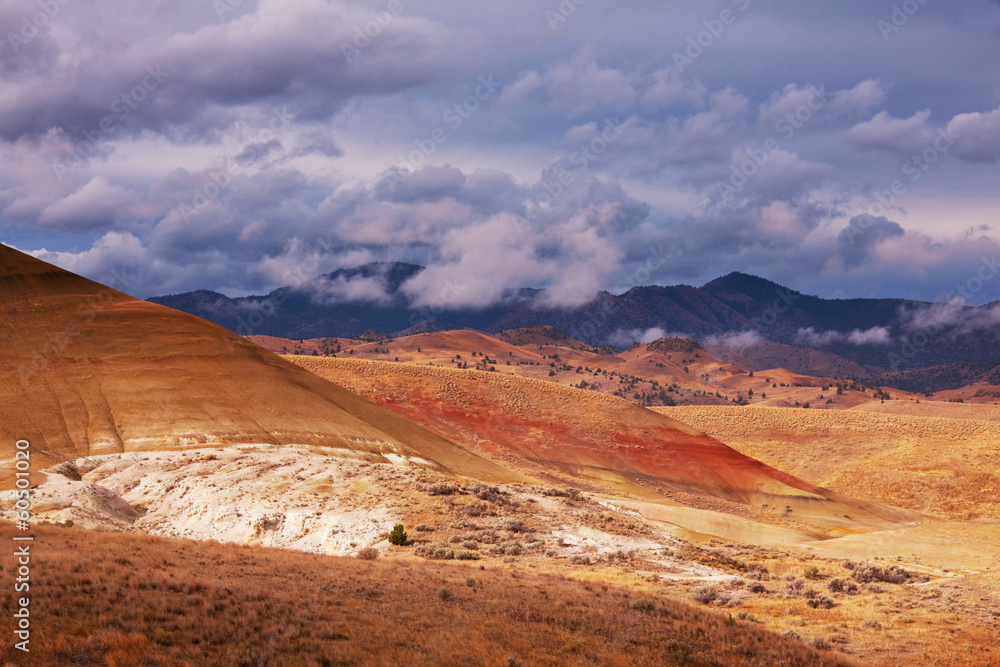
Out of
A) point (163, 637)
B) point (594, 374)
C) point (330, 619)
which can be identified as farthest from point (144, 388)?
point (594, 374)

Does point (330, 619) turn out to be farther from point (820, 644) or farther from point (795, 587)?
point (795, 587)

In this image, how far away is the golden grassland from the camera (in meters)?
11.8

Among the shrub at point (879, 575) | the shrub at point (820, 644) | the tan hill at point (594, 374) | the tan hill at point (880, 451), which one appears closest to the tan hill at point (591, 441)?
the tan hill at point (880, 451)

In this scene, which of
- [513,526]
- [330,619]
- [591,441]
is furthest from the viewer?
[591,441]

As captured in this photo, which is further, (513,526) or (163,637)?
(513,526)

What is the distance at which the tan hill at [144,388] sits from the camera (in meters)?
37.1

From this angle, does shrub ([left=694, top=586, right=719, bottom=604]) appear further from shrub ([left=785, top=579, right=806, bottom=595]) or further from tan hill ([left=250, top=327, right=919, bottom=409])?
tan hill ([left=250, top=327, right=919, bottom=409])

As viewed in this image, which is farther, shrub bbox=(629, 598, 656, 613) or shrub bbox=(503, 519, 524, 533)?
shrub bbox=(503, 519, 524, 533)

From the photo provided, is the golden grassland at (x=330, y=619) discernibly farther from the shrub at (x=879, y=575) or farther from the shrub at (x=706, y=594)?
the shrub at (x=879, y=575)

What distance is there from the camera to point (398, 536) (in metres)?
25.2

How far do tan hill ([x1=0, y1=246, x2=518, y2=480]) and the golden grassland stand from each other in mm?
20346

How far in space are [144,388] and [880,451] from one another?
8165 centimetres

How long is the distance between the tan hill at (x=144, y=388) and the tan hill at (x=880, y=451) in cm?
4949

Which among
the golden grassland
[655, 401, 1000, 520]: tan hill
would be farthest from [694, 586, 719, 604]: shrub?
[655, 401, 1000, 520]: tan hill
